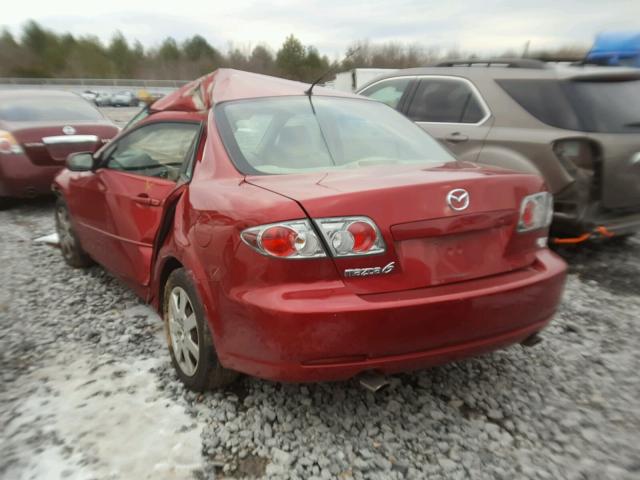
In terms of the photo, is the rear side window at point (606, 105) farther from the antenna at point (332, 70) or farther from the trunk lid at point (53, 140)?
the trunk lid at point (53, 140)

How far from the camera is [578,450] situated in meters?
2.27

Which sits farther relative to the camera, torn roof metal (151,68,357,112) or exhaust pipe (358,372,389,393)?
torn roof metal (151,68,357,112)

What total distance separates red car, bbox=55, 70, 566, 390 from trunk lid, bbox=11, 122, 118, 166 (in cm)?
425

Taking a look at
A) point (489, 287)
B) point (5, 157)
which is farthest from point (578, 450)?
point (5, 157)

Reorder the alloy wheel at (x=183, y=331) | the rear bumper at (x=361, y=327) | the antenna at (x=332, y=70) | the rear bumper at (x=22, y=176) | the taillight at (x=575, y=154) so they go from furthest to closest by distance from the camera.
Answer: the rear bumper at (x=22, y=176)
the taillight at (x=575, y=154)
the antenna at (x=332, y=70)
the alloy wheel at (x=183, y=331)
the rear bumper at (x=361, y=327)

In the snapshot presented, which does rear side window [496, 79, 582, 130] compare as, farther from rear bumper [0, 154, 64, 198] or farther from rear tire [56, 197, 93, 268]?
rear bumper [0, 154, 64, 198]

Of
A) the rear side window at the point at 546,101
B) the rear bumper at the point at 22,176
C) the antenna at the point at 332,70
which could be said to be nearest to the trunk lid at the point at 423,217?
the antenna at the point at 332,70

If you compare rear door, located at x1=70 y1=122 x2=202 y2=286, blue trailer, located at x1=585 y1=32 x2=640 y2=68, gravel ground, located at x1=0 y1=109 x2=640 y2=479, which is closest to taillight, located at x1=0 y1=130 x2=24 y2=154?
rear door, located at x1=70 y1=122 x2=202 y2=286

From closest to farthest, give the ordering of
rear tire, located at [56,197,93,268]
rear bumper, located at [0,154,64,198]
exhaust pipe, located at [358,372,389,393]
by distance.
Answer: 1. exhaust pipe, located at [358,372,389,393]
2. rear tire, located at [56,197,93,268]
3. rear bumper, located at [0,154,64,198]

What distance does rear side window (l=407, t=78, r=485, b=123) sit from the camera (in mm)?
4965

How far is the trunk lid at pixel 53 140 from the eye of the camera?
6500mm

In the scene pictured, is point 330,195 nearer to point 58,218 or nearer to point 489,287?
point 489,287

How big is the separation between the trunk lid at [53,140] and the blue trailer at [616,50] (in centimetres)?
672

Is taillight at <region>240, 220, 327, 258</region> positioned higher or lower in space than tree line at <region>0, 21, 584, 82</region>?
higher
